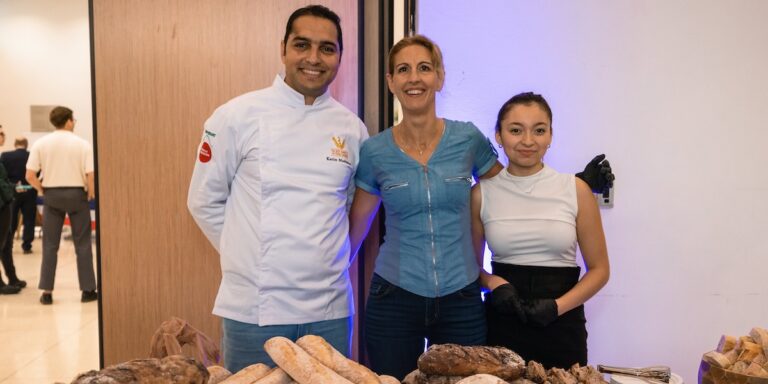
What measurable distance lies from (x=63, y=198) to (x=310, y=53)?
4.23 metres

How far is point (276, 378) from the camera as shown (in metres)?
1.11

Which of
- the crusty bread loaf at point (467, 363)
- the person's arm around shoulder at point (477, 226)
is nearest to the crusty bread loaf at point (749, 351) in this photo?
the crusty bread loaf at point (467, 363)

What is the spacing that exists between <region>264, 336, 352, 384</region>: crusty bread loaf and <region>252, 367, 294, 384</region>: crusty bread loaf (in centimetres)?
2

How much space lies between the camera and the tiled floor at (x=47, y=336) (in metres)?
3.57

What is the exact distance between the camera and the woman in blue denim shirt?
1779mm

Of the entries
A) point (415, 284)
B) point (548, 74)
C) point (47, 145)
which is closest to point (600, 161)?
point (548, 74)

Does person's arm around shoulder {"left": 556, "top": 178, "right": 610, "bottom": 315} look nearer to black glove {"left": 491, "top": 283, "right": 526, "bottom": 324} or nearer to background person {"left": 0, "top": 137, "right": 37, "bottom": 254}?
black glove {"left": 491, "top": 283, "right": 526, "bottom": 324}

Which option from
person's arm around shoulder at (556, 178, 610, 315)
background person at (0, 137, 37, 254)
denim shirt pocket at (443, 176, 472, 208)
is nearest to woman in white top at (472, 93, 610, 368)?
person's arm around shoulder at (556, 178, 610, 315)

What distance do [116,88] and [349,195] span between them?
1092 mm

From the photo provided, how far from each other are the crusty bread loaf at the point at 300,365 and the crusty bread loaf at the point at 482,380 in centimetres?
21

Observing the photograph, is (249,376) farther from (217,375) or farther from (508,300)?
(508,300)

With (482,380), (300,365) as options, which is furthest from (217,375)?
(482,380)

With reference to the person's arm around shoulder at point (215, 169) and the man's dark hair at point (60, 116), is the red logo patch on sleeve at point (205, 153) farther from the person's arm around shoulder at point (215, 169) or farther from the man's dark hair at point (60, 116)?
the man's dark hair at point (60, 116)

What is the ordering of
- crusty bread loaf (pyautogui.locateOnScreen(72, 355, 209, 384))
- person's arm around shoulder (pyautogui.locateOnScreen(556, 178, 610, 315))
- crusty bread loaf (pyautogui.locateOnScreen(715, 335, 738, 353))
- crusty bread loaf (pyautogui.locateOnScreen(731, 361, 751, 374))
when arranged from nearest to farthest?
crusty bread loaf (pyautogui.locateOnScreen(72, 355, 209, 384)) < crusty bread loaf (pyautogui.locateOnScreen(731, 361, 751, 374)) < crusty bread loaf (pyautogui.locateOnScreen(715, 335, 738, 353)) < person's arm around shoulder (pyautogui.locateOnScreen(556, 178, 610, 315))
